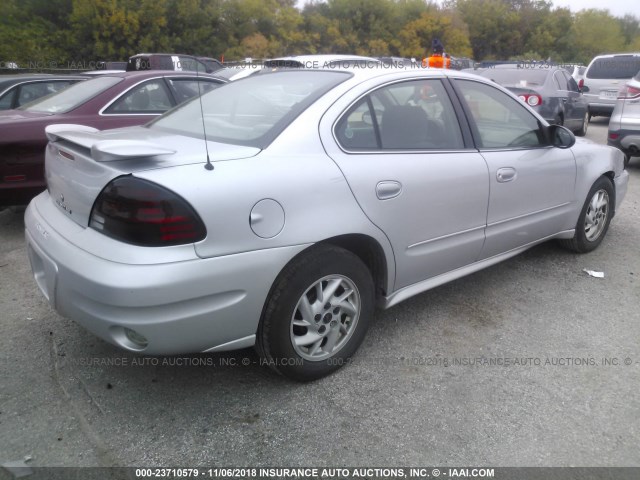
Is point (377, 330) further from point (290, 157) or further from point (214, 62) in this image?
point (214, 62)

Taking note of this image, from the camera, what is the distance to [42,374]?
279 cm

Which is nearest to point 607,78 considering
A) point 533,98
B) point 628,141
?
point 533,98

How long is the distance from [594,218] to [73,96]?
16.2 ft

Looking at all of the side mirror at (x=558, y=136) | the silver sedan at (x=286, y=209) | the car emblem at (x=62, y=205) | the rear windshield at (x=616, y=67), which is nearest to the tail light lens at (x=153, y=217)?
the silver sedan at (x=286, y=209)

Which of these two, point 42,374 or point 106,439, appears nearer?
point 106,439

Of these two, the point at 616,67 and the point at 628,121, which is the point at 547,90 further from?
the point at 616,67

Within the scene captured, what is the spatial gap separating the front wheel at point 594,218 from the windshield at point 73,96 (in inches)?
177

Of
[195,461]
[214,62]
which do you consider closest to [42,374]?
[195,461]

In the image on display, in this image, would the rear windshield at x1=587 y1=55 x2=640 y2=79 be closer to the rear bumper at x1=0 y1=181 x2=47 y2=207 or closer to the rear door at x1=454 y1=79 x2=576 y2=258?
the rear door at x1=454 y1=79 x2=576 y2=258

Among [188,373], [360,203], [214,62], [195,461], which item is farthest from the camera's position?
[214,62]

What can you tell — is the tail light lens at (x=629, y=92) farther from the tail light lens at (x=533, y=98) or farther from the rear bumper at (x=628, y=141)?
the tail light lens at (x=533, y=98)

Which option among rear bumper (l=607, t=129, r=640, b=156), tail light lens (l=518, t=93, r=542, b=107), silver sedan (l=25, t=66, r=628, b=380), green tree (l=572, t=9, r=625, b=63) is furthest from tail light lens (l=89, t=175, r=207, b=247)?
green tree (l=572, t=9, r=625, b=63)

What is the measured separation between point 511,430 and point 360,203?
4.10 feet

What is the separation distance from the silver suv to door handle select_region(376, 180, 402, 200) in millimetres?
11685
